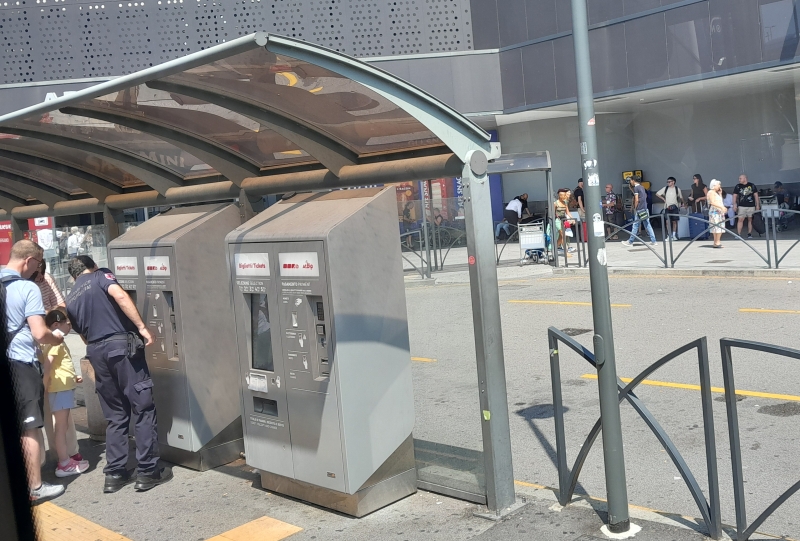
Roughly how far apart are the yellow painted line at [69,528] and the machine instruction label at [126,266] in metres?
1.90

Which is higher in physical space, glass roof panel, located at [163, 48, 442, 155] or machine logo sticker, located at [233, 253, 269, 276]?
glass roof panel, located at [163, 48, 442, 155]

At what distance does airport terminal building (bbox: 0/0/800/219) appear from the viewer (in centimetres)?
2333

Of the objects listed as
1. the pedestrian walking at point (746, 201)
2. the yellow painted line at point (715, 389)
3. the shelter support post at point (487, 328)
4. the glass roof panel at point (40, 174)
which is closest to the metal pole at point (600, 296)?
the shelter support post at point (487, 328)

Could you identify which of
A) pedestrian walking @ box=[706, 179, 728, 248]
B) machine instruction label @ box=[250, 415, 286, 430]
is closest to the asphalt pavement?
machine instruction label @ box=[250, 415, 286, 430]

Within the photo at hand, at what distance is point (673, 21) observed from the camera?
2183 centimetres

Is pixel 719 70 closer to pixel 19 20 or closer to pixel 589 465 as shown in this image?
pixel 589 465

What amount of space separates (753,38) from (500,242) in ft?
31.1

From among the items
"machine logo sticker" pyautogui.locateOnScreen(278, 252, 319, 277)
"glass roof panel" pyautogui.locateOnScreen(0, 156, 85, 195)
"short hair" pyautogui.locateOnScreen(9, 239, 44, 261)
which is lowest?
"machine logo sticker" pyautogui.locateOnScreen(278, 252, 319, 277)

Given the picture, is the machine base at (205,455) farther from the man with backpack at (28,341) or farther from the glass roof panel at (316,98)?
the glass roof panel at (316,98)

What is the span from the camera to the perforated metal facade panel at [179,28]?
24609 mm

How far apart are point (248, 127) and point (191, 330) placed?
5.39ft

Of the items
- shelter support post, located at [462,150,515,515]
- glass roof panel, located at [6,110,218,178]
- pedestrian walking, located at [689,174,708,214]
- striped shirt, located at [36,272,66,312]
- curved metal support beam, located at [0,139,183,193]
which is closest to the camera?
shelter support post, located at [462,150,515,515]

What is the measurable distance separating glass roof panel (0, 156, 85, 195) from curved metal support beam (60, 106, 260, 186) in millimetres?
2129

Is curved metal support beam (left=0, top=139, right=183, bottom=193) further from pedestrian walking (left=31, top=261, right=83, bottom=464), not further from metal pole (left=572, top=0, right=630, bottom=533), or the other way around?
metal pole (left=572, top=0, right=630, bottom=533)
